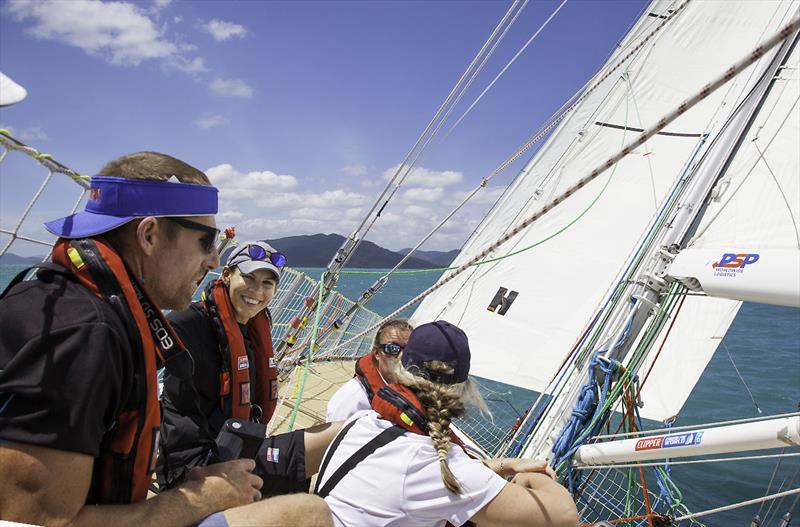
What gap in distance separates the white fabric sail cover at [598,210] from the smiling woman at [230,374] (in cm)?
342

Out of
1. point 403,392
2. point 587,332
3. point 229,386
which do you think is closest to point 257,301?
point 229,386

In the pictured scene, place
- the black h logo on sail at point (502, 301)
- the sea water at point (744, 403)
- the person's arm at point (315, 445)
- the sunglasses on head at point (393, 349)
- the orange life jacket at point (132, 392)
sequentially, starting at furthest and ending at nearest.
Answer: the sea water at point (744, 403)
the black h logo on sail at point (502, 301)
the sunglasses on head at point (393, 349)
the person's arm at point (315, 445)
the orange life jacket at point (132, 392)

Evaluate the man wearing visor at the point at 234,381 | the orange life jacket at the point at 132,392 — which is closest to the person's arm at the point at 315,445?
the man wearing visor at the point at 234,381

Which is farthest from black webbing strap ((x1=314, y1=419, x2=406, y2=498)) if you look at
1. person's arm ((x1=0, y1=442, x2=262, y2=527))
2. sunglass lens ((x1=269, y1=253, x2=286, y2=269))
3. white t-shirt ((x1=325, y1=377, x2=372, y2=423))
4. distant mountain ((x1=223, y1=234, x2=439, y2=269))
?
distant mountain ((x1=223, y1=234, x2=439, y2=269))

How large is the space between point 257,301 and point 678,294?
2219 mm

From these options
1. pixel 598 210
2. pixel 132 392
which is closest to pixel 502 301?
pixel 598 210

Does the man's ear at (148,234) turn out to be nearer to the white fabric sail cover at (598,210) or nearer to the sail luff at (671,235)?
the sail luff at (671,235)

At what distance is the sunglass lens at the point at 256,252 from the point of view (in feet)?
8.95

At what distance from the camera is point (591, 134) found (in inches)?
245

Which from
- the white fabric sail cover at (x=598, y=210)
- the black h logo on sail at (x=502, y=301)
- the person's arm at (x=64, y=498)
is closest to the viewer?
the person's arm at (x=64, y=498)

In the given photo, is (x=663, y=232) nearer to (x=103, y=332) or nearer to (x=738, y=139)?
(x=738, y=139)

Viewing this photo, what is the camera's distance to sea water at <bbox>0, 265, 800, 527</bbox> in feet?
19.1

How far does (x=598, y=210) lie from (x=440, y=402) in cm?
507

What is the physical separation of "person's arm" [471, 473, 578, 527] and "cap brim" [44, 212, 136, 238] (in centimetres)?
120
